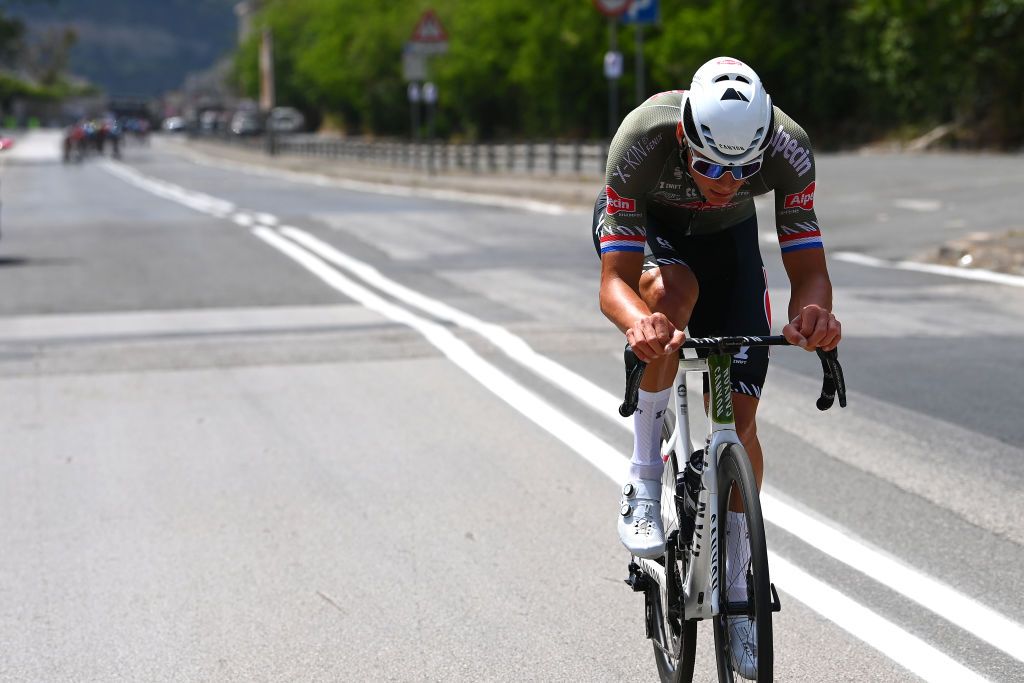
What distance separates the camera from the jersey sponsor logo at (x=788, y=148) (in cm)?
422

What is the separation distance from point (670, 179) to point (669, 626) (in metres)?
1.23

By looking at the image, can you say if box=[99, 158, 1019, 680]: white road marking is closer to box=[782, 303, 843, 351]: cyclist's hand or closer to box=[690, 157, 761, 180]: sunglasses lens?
box=[782, 303, 843, 351]: cyclist's hand

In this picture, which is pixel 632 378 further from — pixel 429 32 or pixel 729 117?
pixel 429 32

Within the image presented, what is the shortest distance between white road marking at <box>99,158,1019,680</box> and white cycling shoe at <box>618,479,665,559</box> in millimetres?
864

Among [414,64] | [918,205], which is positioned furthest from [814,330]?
[414,64]

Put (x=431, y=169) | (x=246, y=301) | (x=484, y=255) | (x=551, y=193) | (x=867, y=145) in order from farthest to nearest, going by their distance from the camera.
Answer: (x=867, y=145)
(x=431, y=169)
(x=551, y=193)
(x=484, y=255)
(x=246, y=301)

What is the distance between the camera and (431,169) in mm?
41594

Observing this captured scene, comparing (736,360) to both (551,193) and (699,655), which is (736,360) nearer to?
(699,655)

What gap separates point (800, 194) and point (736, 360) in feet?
1.52

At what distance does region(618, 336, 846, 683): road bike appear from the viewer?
12.5 ft

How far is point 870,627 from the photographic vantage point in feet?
16.8

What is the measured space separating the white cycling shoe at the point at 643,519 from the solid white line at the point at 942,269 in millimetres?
10514

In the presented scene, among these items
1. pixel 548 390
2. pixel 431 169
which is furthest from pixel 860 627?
pixel 431 169

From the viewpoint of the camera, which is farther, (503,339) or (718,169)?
(503,339)
